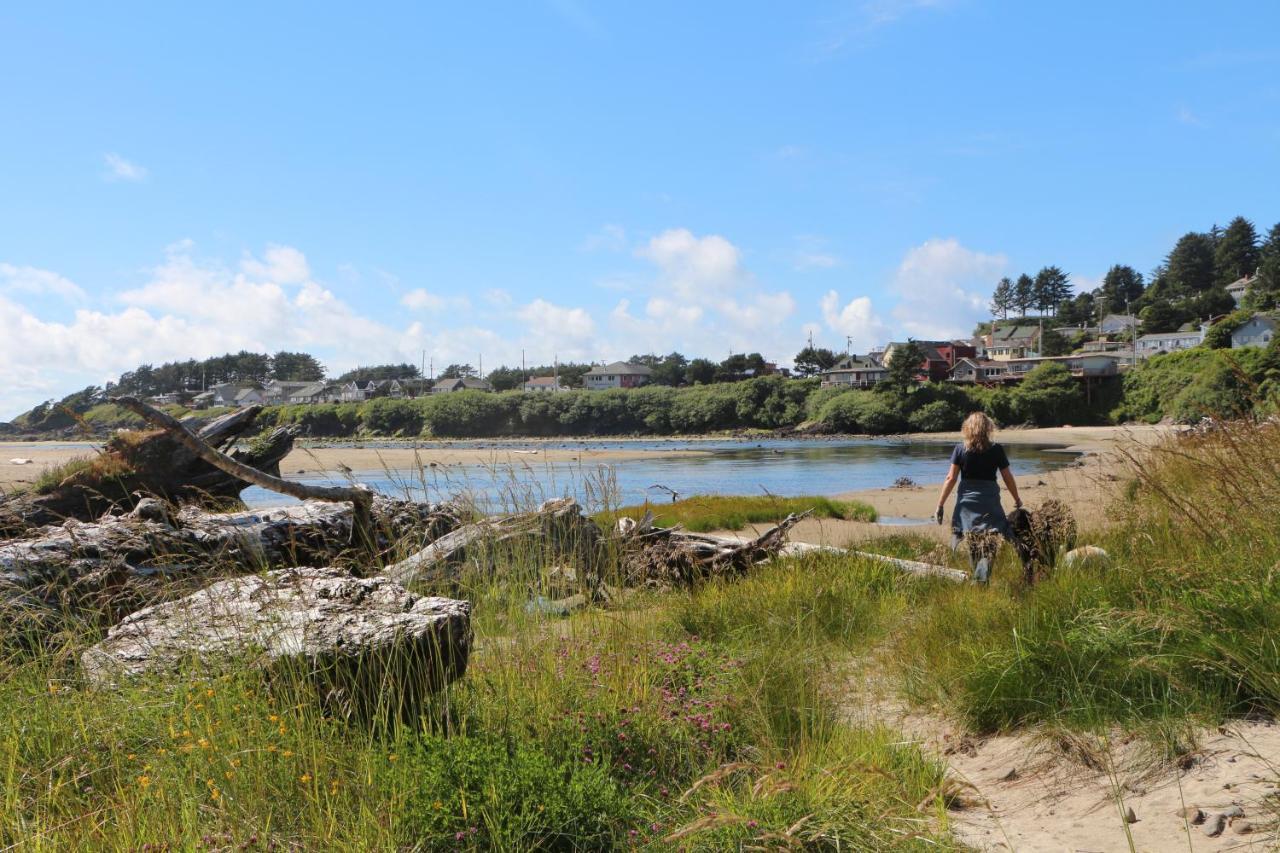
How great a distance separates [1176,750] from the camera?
383 centimetres

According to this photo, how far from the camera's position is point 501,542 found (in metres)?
6.11

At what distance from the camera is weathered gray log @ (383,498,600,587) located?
5.77 m

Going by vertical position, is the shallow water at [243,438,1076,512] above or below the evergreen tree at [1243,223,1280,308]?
below

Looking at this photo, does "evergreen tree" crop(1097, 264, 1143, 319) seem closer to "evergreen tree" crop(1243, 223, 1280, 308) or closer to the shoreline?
"evergreen tree" crop(1243, 223, 1280, 308)

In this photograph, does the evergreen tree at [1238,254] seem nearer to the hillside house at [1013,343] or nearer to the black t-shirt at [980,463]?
the hillside house at [1013,343]

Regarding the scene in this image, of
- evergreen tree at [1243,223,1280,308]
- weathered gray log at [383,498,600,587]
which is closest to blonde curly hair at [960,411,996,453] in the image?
weathered gray log at [383,498,600,587]

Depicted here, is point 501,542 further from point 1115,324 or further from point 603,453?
point 1115,324

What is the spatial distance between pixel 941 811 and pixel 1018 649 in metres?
1.52

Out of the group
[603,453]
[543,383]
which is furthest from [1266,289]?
[543,383]

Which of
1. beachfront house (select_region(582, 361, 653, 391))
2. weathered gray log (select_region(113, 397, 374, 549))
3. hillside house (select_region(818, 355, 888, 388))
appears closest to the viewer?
weathered gray log (select_region(113, 397, 374, 549))

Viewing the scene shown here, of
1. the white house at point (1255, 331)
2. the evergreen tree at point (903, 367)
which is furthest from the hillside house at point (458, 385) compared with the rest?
the white house at point (1255, 331)

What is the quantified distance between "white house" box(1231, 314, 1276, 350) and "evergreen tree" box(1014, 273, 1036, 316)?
104m

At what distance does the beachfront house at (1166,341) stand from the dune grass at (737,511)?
113 m

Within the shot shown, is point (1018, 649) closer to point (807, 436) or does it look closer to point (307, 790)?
point (307, 790)
